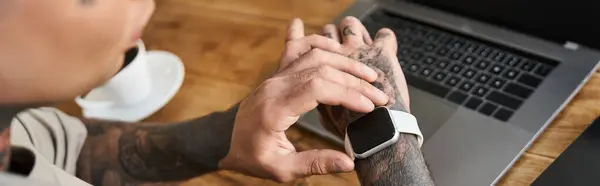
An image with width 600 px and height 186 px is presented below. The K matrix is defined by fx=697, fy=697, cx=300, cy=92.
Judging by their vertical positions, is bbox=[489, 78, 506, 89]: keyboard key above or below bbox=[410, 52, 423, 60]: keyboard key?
above

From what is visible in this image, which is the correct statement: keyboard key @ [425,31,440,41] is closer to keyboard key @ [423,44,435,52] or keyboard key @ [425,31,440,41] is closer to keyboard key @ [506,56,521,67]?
keyboard key @ [423,44,435,52]

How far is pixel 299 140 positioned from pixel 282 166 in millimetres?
135

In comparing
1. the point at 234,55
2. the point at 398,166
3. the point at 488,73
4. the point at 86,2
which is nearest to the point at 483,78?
the point at 488,73

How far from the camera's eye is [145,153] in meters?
0.94

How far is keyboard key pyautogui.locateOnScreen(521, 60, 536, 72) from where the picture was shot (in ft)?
2.91

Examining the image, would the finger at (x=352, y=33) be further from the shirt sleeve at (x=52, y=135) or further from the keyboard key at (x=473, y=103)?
the shirt sleeve at (x=52, y=135)

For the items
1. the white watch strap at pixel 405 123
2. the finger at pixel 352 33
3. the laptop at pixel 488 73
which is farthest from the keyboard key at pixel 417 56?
the white watch strap at pixel 405 123

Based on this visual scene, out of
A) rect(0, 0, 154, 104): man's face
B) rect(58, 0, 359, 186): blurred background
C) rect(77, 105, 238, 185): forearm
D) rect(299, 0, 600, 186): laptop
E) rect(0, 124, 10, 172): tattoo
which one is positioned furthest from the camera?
rect(58, 0, 359, 186): blurred background

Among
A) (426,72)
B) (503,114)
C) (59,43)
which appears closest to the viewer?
(59,43)

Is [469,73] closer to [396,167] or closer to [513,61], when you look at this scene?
[513,61]

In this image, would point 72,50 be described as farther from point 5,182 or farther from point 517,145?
point 517,145

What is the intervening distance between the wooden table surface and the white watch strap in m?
0.11

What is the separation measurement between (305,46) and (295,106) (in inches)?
5.9

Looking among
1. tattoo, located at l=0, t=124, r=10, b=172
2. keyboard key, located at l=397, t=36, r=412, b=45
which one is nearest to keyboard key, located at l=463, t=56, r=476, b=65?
keyboard key, located at l=397, t=36, r=412, b=45
